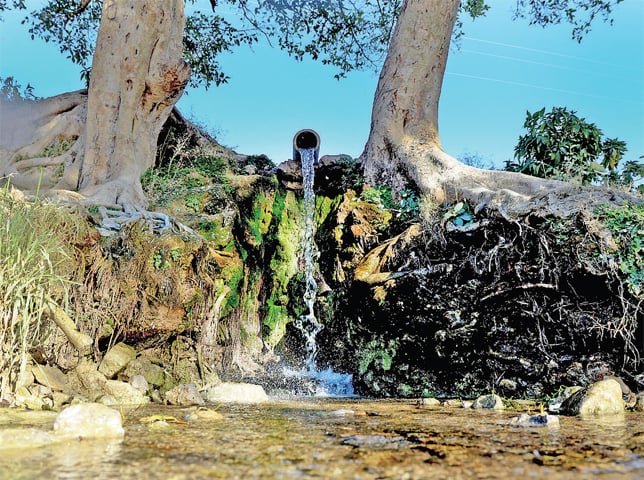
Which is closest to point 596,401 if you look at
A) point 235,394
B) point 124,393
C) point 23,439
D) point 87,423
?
point 235,394

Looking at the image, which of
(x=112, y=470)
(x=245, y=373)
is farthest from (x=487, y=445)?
(x=245, y=373)

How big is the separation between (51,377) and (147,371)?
1107 millimetres

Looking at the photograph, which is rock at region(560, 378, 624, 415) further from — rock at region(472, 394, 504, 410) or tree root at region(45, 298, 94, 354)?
tree root at region(45, 298, 94, 354)

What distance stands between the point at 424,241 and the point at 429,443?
4477mm

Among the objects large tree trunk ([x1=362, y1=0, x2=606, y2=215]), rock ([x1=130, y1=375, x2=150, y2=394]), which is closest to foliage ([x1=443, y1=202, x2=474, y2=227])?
large tree trunk ([x1=362, y1=0, x2=606, y2=215])

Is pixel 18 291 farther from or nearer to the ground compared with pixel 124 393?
farther from the ground

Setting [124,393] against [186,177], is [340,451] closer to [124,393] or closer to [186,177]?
[124,393]

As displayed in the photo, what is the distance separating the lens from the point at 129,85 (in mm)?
8250

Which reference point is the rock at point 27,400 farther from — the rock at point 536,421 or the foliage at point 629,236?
the foliage at point 629,236

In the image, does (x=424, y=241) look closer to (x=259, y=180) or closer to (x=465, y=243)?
(x=465, y=243)

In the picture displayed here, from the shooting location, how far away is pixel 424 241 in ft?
22.6

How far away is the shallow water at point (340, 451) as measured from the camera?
1918mm

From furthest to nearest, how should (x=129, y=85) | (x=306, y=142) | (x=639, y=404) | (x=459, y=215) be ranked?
1. (x=306, y=142)
2. (x=129, y=85)
3. (x=459, y=215)
4. (x=639, y=404)

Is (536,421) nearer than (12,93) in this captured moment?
Yes
